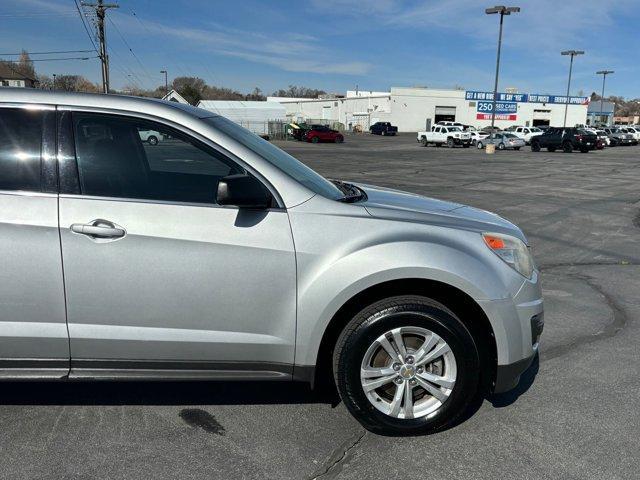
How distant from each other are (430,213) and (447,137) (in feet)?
155

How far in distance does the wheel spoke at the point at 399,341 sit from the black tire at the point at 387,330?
37mm

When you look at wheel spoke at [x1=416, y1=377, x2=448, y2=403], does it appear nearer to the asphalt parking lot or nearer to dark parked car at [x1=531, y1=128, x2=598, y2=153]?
the asphalt parking lot

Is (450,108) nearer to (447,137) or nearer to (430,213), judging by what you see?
(447,137)

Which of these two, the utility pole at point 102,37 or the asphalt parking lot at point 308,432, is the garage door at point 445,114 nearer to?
the utility pole at point 102,37

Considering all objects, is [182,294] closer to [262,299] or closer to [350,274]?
[262,299]

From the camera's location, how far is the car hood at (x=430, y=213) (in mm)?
3107

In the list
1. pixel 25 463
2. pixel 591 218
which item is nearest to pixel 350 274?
pixel 25 463

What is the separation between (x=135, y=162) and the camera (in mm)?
3080

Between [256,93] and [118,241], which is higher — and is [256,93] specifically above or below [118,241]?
above

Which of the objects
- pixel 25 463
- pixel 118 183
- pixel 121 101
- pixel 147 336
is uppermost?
pixel 121 101

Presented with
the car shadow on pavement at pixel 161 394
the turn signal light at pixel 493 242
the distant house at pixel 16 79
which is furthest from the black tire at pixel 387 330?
the distant house at pixel 16 79

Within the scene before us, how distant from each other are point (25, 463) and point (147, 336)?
88 centimetres

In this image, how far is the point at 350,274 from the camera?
114 inches

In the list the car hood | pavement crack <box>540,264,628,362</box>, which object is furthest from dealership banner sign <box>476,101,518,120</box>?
the car hood
